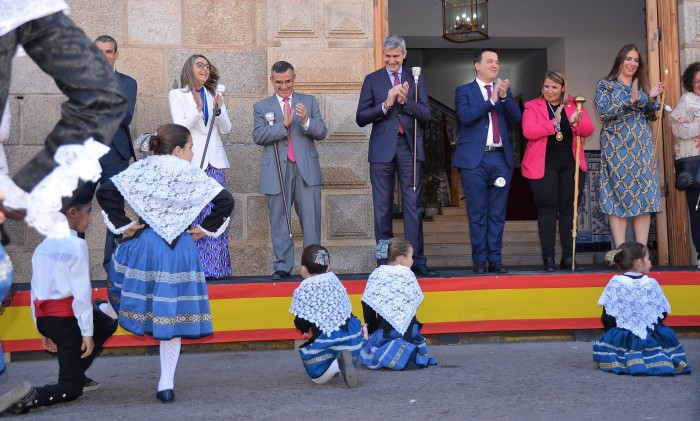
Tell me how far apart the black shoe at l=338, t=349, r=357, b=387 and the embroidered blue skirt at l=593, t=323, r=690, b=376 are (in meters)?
1.60

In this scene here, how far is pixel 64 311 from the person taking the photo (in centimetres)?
473

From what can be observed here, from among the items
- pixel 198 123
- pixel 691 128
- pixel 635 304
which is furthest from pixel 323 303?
pixel 691 128

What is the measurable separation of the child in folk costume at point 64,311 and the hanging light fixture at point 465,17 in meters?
6.82

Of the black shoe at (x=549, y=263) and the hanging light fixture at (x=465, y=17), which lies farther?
the hanging light fixture at (x=465, y=17)

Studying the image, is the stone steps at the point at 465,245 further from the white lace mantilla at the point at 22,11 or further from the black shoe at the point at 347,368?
the white lace mantilla at the point at 22,11

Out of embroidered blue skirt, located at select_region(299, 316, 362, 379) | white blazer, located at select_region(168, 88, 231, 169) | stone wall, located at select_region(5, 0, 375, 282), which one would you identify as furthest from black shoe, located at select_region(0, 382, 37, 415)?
stone wall, located at select_region(5, 0, 375, 282)

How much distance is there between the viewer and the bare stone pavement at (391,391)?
4445 mm

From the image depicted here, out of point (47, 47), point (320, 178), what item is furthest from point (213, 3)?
point (47, 47)

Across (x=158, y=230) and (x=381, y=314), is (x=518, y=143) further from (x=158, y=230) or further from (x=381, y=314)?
(x=158, y=230)

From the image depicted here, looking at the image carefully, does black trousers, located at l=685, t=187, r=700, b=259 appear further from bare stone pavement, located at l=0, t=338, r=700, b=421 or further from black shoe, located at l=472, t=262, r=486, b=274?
black shoe, located at l=472, t=262, r=486, b=274

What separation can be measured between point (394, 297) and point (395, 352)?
1.13ft

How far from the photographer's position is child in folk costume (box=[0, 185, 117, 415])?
461 cm

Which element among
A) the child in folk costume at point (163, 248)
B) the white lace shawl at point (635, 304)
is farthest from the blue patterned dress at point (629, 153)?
the child in folk costume at point (163, 248)

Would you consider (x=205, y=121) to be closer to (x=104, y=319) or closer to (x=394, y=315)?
(x=394, y=315)
